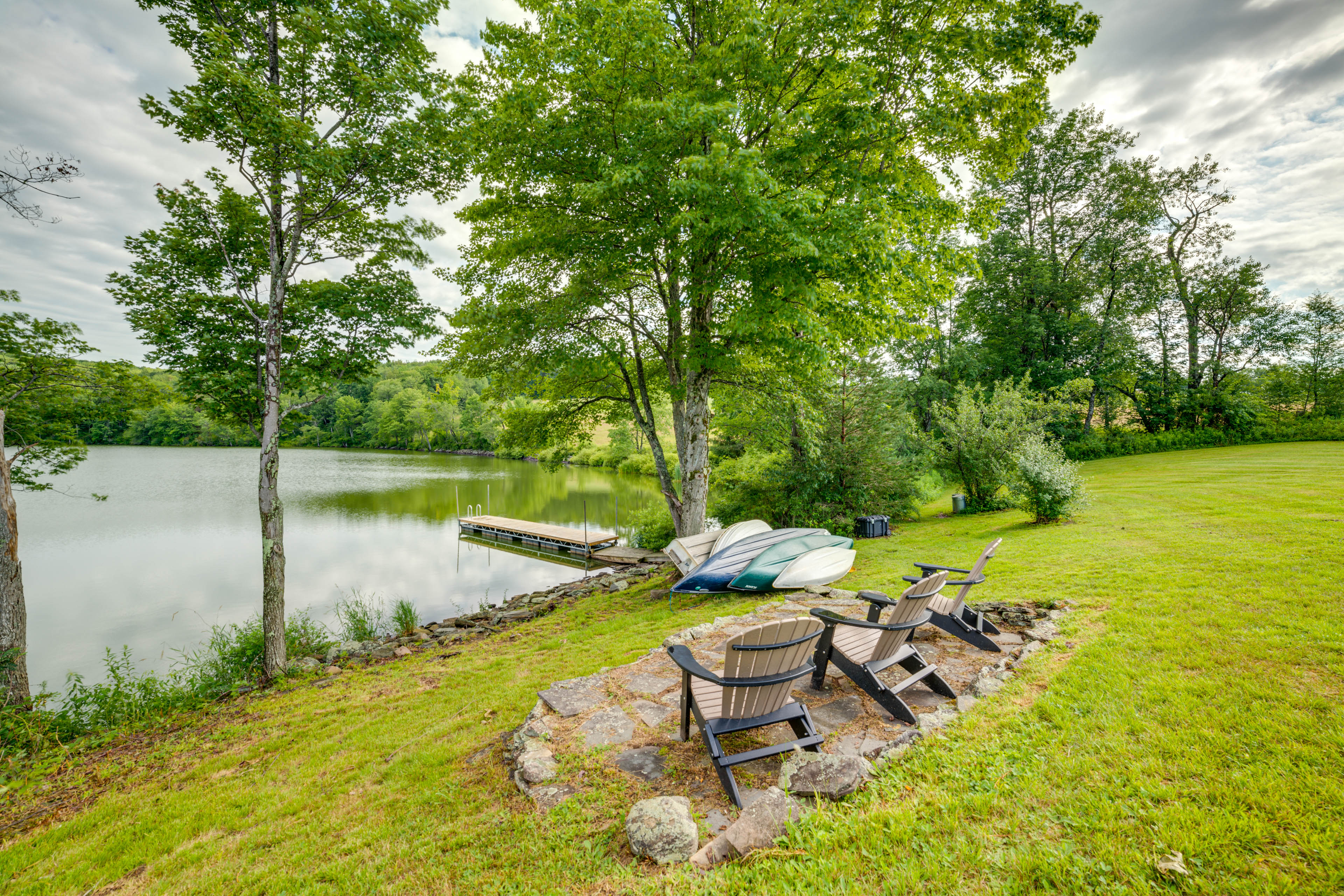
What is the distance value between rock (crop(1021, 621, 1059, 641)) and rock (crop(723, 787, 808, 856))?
Result: 10.8ft

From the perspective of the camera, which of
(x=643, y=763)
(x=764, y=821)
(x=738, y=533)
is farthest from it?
(x=738, y=533)

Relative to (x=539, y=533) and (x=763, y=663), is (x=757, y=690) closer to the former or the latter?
(x=763, y=663)

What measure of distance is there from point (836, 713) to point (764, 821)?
137 centimetres

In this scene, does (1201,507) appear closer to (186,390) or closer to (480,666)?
(480,666)

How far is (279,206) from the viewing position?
6.99 metres

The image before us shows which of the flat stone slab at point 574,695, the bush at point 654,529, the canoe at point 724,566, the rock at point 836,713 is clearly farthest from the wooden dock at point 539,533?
the rock at point 836,713

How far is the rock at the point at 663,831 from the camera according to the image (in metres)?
2.39

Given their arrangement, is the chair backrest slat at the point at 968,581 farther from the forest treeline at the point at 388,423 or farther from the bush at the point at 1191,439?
the forest treeline at the point at 388,423

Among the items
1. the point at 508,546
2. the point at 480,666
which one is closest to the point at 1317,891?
the point at 480,666

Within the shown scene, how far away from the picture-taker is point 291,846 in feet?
10.1

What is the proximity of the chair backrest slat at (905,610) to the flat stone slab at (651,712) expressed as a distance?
5.21 feet

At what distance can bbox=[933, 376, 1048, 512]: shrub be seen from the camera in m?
12.9

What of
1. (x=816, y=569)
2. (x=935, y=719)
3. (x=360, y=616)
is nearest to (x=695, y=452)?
(x=816, y=569)

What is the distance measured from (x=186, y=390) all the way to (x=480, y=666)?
18.2 ft
